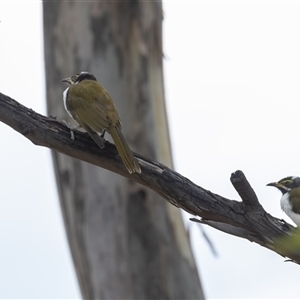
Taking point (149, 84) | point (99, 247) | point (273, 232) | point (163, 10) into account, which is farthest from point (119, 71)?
point (273, 232)

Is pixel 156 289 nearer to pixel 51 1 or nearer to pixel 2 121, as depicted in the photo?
pixel 51 1

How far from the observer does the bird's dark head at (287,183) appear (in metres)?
7.31

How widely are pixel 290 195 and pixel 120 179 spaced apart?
2516 mm

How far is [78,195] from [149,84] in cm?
149

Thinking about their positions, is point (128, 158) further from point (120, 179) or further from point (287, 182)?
point (120, 179)

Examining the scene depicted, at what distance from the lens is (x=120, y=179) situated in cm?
903

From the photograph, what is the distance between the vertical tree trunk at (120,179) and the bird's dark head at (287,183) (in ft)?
6.85

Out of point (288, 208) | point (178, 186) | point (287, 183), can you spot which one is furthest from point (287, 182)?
point (178, 186)

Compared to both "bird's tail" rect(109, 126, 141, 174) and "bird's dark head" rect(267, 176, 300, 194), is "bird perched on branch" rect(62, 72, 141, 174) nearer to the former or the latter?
"bird's tail" rect(109, 126, 141, 174)

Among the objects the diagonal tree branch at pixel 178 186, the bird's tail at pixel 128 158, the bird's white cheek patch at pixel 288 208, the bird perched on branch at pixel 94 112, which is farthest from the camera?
the bird's white cheek patch at pixel 288 208

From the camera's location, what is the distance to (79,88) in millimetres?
6395

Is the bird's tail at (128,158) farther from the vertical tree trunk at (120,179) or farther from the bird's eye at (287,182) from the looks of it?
the vertical tree trunk at (120,179)

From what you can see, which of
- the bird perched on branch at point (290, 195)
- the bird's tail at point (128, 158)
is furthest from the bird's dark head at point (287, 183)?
the bird's tail at point (128, 158)

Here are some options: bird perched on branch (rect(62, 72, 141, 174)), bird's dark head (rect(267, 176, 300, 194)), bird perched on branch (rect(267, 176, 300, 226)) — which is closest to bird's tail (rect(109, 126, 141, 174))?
bird perched on branch (rect(62, 72, 141, 174))
